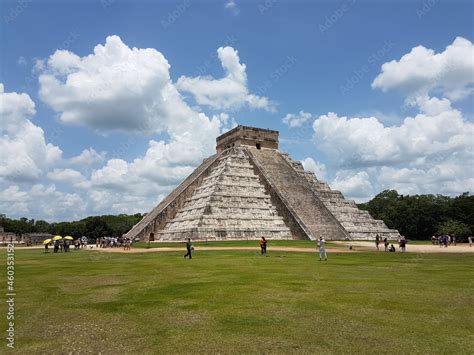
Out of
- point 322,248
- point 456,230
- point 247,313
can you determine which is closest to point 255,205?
point 322,248

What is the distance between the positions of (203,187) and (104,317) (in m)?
39.0

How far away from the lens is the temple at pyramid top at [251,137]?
181 ft

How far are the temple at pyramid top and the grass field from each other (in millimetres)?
40435

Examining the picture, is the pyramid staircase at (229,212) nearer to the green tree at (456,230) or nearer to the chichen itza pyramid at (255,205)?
the chichen itza pyramid at (255,205)

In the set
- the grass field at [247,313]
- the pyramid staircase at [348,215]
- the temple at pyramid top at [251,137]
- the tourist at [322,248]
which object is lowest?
the grass field at [247,313]

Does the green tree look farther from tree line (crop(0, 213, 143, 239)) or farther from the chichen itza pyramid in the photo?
tree line (crop(0, 213, 143, 239))

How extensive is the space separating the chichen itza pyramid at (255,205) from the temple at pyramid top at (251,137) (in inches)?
5.1

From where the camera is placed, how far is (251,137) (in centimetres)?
5584

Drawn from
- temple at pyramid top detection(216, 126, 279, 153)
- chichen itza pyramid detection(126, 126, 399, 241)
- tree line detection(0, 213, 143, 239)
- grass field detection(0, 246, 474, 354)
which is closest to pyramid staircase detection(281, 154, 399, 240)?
chichen itza pyramid detection(126, 126, 399, 241)

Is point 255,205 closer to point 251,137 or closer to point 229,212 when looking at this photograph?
point 229,212

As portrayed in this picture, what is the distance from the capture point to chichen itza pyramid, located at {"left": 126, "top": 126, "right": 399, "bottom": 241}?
4047cm

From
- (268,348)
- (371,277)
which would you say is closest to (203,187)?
(371,277)

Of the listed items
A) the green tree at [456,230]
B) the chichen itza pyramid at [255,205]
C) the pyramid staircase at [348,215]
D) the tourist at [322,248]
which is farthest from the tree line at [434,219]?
the tourist at [322,248]

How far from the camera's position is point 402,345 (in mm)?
7062
